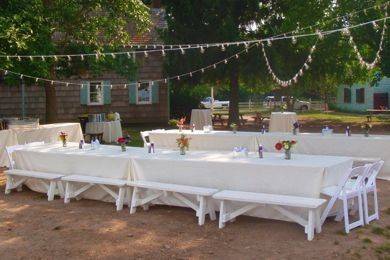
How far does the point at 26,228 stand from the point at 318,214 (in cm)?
378

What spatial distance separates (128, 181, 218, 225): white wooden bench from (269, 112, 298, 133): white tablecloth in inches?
411

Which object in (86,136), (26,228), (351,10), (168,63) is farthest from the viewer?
(168,63)

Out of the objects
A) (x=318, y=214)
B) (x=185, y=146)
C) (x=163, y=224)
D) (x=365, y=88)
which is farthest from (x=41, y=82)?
(x=365, y=88)

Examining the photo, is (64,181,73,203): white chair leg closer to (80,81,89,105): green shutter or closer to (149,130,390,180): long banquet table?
(149,130,390,180): long banquet table

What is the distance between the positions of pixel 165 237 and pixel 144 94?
58.7 ft

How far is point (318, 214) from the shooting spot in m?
6.00

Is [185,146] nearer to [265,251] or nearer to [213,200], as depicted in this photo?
[213,200]

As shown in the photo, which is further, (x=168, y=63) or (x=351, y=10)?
(x=168, y=63)

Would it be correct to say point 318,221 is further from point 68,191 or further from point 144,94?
point 144,94

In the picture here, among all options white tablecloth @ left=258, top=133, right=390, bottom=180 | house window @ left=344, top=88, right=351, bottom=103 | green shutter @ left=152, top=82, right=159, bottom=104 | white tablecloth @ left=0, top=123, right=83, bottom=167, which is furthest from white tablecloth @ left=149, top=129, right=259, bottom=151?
house window @ left=344, top=88, right=351, bottom=103

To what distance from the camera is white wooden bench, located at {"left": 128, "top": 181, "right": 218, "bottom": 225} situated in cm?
649

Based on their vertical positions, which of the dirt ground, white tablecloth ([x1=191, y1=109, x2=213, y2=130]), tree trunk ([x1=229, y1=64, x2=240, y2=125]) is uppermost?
tree trunk ([x1=229, y1=64, x2=240, y2=125])

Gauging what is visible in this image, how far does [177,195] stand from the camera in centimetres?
696

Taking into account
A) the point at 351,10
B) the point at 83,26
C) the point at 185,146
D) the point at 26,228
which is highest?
the point at 351,10
